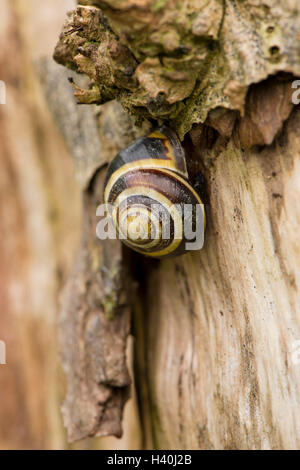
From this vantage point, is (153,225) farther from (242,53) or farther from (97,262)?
(97,262)

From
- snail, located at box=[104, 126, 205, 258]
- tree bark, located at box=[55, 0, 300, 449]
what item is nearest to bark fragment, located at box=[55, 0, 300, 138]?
tree bark, located at box=[55, 0, 300, 449]

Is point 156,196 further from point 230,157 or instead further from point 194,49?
point 194,49

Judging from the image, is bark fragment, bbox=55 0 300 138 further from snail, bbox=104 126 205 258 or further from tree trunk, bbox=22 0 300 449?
→ snail, bbox=104 126 205 258

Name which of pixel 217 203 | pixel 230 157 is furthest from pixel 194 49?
pixel 217 203

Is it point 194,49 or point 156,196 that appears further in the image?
point 156,196

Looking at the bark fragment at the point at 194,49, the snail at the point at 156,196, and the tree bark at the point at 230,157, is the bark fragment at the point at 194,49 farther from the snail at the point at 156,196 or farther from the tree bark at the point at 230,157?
the snail at the point at 156,196

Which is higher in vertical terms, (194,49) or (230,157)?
(194,49)
